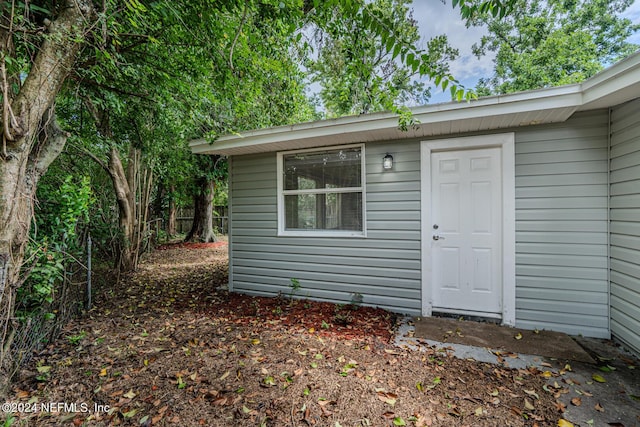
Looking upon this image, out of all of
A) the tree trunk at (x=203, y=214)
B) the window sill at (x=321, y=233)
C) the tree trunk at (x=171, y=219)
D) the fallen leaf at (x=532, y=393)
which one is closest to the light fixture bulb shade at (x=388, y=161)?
the window sill at (x=321, y=233)

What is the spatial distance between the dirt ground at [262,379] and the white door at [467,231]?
2.92 ft

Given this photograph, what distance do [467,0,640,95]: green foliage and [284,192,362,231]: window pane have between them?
383 inches

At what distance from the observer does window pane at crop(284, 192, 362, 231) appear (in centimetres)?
363

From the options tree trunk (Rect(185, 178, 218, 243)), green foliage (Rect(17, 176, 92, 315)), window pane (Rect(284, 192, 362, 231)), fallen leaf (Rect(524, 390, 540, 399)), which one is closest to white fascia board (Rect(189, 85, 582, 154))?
window pane (Rect(284, 192, 362, 231))

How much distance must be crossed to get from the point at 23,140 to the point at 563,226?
471 centimetres

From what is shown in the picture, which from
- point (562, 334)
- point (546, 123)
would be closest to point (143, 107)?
point (546, 123)

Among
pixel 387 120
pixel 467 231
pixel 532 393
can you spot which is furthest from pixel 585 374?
pixel 387 120

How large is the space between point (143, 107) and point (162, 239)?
692cm

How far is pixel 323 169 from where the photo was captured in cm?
376

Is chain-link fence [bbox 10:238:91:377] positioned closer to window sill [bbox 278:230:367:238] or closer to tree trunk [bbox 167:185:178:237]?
window sill [bbox 278:230:367:238]

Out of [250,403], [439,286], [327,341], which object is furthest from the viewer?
[439,286]

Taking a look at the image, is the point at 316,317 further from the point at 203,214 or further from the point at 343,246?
the point at 203,214

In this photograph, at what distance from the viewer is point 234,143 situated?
3.77 meters

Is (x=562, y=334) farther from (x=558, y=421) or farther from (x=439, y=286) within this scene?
(x=558, y=421)
